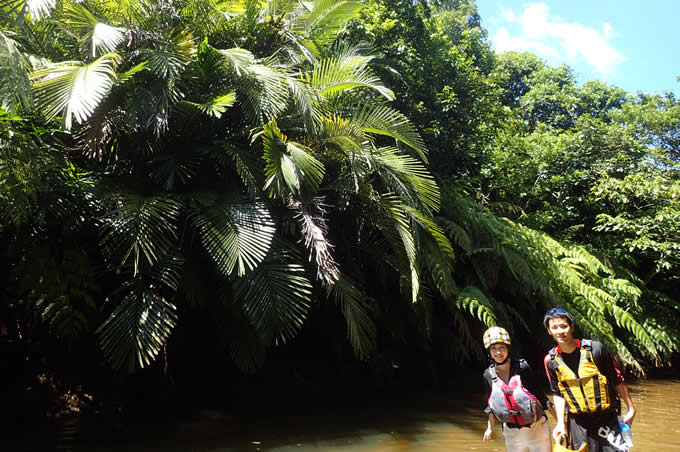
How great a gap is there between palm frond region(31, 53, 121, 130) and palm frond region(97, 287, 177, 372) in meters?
1.44

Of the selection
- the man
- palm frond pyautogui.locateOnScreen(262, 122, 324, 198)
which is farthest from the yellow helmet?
palm frond pyautogui.locateOnScreen(262, 122, 324, 198)

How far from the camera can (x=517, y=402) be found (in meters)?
2.54

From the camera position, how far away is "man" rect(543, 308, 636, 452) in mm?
2264

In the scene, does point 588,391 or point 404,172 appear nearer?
point 588,391

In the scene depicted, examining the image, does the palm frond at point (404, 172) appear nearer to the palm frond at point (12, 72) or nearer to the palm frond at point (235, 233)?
the palm frond at point (235, 233)

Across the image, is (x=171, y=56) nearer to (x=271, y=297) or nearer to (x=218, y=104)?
(x=218, y=104)

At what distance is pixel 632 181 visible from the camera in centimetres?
997

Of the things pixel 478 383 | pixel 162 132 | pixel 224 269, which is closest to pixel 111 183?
pixel 162 132

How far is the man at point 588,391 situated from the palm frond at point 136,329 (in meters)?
2.76

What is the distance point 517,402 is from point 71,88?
380 cm

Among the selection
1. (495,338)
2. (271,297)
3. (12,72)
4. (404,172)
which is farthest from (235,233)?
(495,338)

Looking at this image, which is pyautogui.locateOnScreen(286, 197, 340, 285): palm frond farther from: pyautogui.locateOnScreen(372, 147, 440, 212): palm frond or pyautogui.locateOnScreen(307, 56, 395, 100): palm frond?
pyautogui.locateOnScreen(307, 56, 395, 100): palm frond

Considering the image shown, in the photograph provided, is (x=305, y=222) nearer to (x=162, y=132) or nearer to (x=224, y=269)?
(x=224, y=269)

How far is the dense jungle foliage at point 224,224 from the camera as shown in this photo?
3951 millimetres
